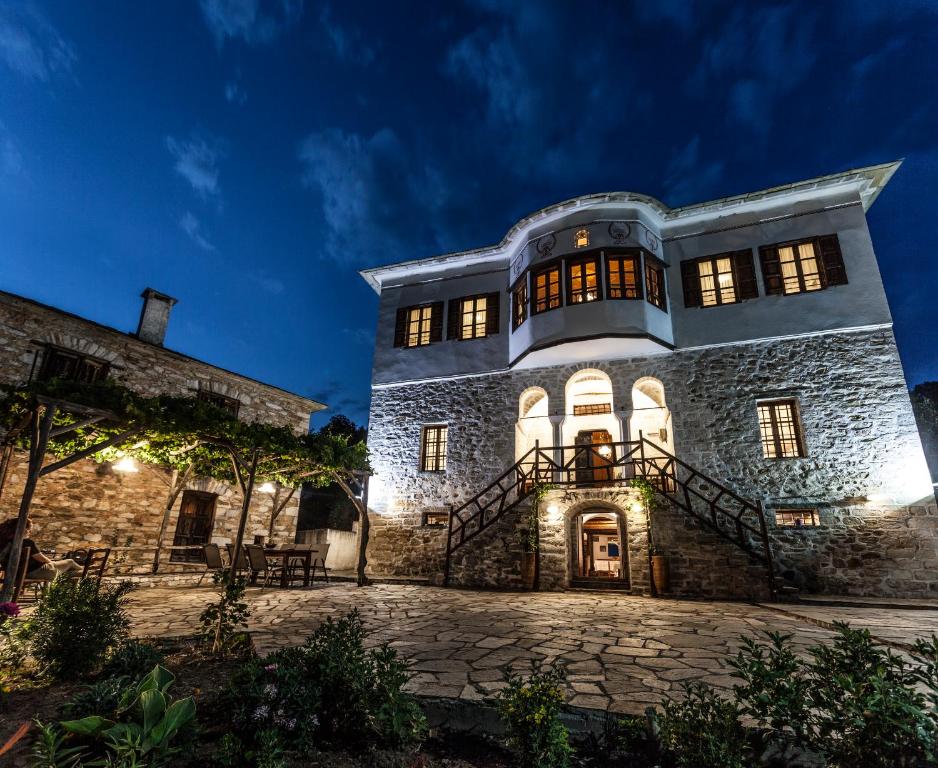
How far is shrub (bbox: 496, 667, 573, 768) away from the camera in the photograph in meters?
2.40

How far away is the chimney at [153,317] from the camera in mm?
13602

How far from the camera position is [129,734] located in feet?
7.12

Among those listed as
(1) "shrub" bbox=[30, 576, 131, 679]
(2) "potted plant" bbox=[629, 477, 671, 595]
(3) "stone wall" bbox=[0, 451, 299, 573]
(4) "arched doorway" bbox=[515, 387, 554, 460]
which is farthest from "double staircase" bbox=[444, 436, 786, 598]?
(1) "shrub" bbox=[30, 576, 131, 679]

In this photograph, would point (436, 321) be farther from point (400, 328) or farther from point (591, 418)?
point (591, 418)

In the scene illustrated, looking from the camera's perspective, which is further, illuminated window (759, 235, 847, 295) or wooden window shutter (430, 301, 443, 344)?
wooden window shutter (430, 301, 443, 344)

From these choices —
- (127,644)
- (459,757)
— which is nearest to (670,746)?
(459,757)

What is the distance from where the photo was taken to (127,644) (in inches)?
146

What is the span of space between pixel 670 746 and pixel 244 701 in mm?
2466

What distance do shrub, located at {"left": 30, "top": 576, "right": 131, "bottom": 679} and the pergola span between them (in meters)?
3.17

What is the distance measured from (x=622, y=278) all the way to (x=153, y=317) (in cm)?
1340

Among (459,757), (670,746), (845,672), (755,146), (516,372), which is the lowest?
(459,757)

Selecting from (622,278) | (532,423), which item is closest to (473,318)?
(532,423)

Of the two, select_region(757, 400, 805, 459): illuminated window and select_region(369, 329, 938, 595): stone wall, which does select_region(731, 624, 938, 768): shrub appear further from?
select_region(757, 400, 805, 459): illuminated window

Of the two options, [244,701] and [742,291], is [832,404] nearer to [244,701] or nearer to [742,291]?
[742,291]
